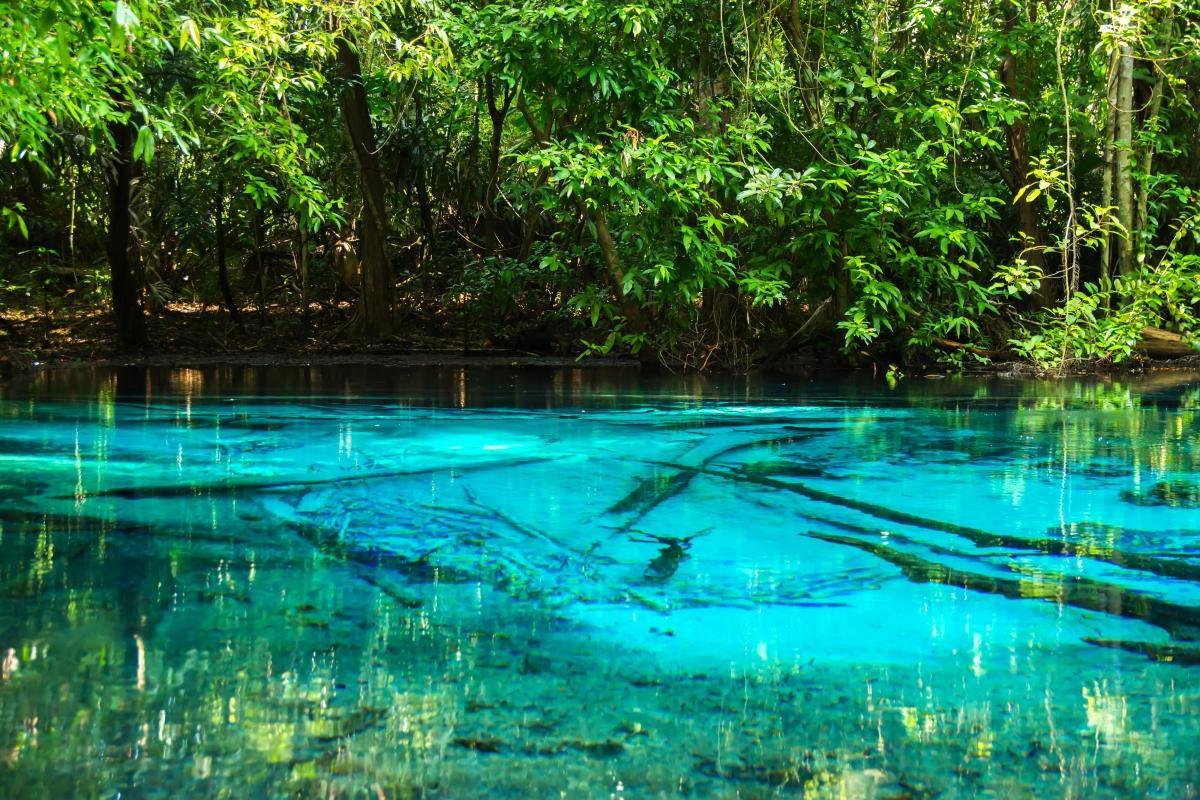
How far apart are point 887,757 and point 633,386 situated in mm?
5782

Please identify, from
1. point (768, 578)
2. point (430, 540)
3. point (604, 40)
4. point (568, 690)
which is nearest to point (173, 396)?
point (604, 40)

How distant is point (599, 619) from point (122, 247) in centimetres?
→ 874

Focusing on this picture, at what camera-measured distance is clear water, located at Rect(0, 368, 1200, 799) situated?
4.68ft

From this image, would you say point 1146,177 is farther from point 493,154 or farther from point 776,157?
point 493,154

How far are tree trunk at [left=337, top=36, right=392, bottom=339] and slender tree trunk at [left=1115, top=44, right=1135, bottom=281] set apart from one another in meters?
5.78

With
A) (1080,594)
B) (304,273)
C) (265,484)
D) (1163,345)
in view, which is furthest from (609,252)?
(1080,594)

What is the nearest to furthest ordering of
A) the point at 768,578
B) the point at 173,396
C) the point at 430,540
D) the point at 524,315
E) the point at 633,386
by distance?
the point at 768,578, the point at 430,540, the point at 173,396, the point at 633,386, the point at 524,315

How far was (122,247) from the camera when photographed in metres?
9.60

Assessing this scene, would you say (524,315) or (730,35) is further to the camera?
(524,315)

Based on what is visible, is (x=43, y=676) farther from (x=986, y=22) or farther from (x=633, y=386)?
(x=986, y=22)

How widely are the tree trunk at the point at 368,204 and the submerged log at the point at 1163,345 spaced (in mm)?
6325

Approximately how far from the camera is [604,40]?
7.26 meters

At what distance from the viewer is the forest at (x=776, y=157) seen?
6855mm

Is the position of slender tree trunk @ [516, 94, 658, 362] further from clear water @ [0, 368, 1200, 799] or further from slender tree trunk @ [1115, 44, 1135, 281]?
clear water @ [0, 368, 1200, 799]
